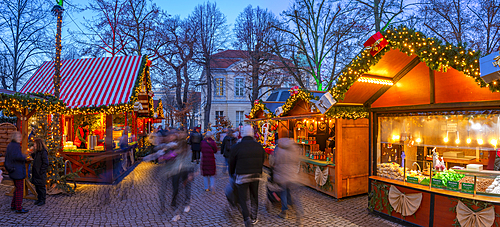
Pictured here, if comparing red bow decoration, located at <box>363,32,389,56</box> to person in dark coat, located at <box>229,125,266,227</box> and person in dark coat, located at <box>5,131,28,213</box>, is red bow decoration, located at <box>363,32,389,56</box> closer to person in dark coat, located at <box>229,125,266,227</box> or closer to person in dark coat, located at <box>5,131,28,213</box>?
person in dark coat, located at <box>229,125,266,227</box>

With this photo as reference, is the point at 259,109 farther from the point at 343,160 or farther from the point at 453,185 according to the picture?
the point at 453,185

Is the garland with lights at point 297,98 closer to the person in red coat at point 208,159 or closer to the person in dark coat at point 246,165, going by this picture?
the person in red coat at point 208,159

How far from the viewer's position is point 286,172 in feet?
17.5

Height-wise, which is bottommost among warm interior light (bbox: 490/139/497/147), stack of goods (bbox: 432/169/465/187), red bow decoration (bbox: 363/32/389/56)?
stack of goods (bbox: 432/169/465/187)

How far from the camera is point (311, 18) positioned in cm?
1670

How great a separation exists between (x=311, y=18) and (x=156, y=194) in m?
14.0

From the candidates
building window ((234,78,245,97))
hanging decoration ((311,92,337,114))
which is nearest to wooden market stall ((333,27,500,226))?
hanging decoration ((311,92,337,114))

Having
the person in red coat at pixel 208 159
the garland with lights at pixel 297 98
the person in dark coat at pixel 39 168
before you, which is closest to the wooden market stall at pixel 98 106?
the person in dark coat at pixel 39 168

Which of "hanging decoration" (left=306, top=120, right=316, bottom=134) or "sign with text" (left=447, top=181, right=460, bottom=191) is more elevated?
"hanging decoration" (left=306, top=120, right=316, bottom=134)

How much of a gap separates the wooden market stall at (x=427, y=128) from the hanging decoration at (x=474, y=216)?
0.04ft

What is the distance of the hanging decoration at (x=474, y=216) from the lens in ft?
12.6

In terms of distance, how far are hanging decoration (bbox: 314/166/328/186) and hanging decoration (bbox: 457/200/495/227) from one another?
3.04 m

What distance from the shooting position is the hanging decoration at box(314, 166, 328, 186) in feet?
22.7

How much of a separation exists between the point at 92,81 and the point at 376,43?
10.3m
